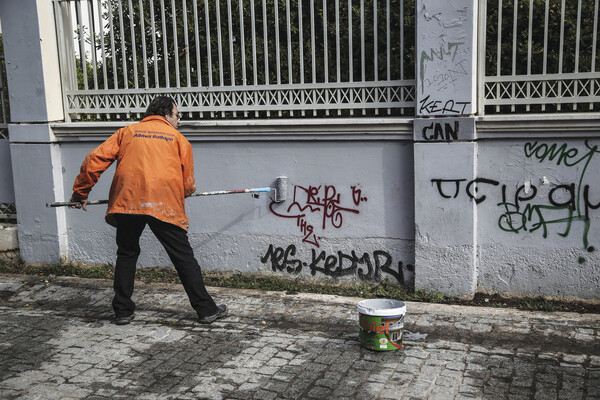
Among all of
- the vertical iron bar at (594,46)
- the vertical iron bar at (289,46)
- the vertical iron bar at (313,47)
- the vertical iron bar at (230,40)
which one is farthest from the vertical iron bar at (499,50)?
the vertical iron bar at (230,40)

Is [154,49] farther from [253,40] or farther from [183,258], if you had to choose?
[183,258]

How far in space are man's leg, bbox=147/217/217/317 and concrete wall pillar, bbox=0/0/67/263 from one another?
2.25m

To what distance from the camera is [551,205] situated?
17.4ft

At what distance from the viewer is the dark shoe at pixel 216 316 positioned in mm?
5152

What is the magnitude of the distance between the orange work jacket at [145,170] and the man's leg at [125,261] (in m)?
0.13

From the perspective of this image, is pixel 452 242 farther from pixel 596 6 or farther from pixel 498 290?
pixel 596 6

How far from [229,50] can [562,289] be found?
11.9 ft

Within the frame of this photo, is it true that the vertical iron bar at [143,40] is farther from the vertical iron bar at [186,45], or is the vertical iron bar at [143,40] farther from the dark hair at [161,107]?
the dark hair at [161,107]

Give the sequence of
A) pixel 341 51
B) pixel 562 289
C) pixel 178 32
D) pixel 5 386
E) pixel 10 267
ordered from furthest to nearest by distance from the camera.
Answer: pixel 10 267 → pixel 178 32 → pixel 341 51 → pixel 562 289 → pixel 5 386

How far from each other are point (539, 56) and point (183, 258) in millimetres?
3421

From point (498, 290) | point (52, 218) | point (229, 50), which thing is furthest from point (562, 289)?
point (52, 218)

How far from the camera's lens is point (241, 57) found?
20.2 ft

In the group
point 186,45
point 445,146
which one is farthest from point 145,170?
point 445,146

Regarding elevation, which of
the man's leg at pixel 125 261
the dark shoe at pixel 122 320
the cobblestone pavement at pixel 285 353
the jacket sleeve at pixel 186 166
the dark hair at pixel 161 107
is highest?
the dark hair at pixel 161 107
